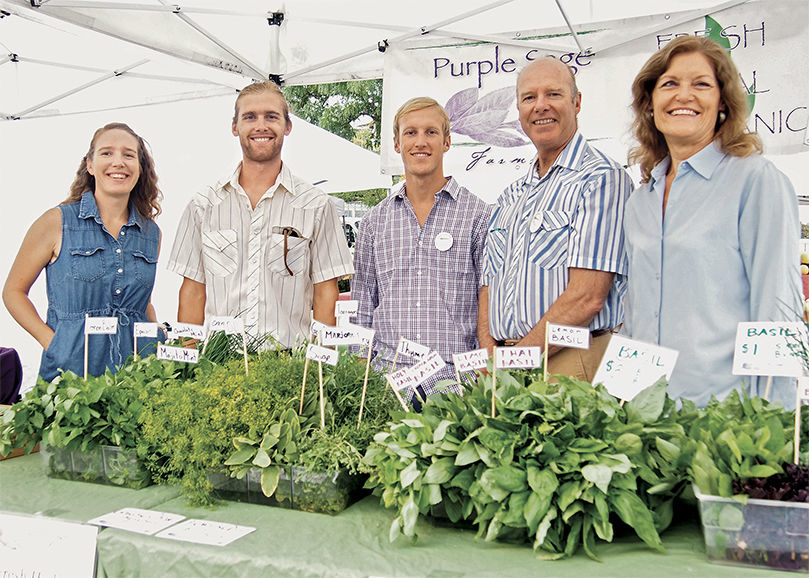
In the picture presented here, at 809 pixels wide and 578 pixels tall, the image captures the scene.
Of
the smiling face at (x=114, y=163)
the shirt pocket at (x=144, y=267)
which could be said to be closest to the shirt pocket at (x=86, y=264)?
the shirt pocket at (x=144, y=267)

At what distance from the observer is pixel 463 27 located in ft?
11.7

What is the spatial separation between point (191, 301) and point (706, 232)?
1664 millimetres

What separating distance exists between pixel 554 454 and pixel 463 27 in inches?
116

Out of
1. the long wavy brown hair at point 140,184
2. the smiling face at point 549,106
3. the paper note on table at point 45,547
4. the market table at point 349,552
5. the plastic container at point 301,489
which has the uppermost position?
the smiling face at point 549,106

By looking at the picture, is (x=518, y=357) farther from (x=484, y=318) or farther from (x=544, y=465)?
(x=484, y=318)

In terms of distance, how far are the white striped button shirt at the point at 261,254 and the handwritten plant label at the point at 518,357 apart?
1.10 meters

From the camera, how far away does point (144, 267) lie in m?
2.44

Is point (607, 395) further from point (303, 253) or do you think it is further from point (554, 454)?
point (303, 253)

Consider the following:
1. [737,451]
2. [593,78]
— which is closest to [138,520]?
[737,451]

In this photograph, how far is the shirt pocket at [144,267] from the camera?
241 cm

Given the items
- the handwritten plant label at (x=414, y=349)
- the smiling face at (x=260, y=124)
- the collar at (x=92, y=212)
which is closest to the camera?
the handwritten plant label at (x=414, y=349)

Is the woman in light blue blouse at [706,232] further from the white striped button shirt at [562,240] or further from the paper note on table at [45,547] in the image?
the paper note on table at [45,547]

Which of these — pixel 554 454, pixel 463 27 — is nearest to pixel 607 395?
pixel 554 454

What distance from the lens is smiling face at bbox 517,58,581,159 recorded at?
6.74 ft
